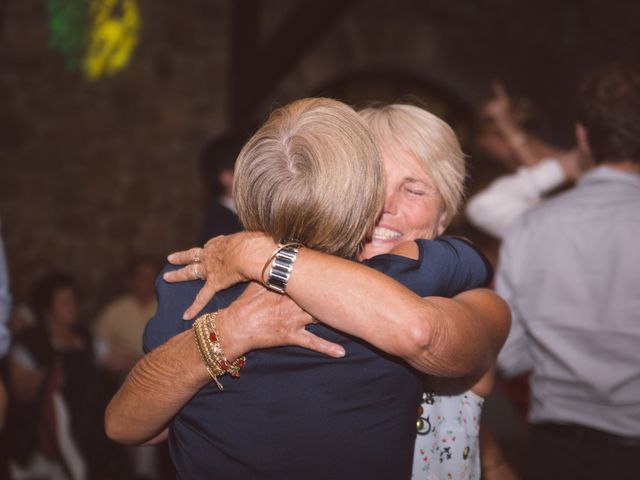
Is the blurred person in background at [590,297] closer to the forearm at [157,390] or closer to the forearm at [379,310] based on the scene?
the forearm at [379,310]

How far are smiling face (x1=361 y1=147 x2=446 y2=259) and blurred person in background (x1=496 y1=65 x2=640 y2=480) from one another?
706 millimetres

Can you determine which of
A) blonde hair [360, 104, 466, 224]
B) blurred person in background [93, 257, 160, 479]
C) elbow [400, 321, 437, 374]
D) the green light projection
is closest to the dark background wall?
the green light projection

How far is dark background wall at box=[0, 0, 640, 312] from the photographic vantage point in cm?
485

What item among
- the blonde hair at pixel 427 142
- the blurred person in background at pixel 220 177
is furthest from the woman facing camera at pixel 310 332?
the blurred person in background at pixel 220 177

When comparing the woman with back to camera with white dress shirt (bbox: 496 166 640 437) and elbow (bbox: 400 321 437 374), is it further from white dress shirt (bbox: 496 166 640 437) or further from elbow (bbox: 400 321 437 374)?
white dress shirt (bbox: 496 166 640 437)

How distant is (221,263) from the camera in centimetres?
116

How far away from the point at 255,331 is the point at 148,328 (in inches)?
10.3

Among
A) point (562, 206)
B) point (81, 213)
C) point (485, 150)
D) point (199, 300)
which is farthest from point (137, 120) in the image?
point (199, 300)

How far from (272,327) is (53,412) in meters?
2.43

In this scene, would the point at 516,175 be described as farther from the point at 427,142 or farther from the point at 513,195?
the point at 427,142

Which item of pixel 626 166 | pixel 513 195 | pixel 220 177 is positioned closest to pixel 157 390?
pixel 626 166

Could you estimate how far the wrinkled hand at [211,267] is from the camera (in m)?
1.13

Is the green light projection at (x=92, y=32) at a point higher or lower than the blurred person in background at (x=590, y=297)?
higher

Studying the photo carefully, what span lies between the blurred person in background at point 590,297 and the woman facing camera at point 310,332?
813 mm
